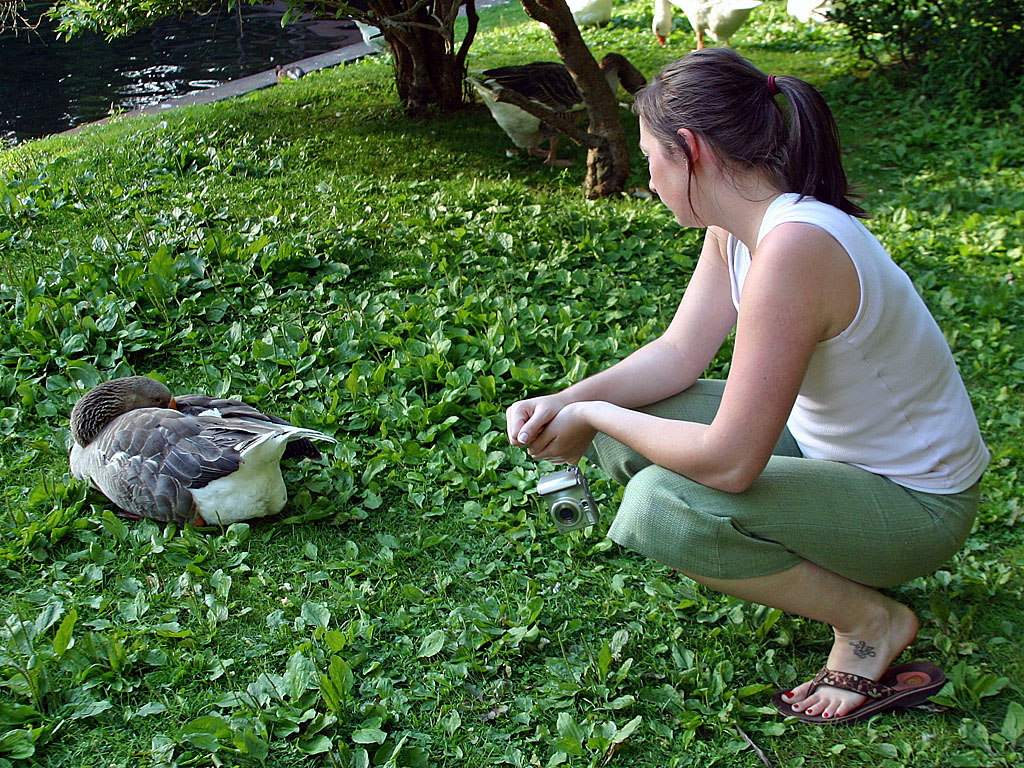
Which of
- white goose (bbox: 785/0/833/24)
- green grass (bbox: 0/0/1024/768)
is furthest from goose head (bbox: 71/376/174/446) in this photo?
white goose (bbox: 785/0/833/24)

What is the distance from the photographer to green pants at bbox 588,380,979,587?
2.09m

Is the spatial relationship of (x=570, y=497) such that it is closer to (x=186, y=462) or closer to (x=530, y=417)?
(x=530, y=417)

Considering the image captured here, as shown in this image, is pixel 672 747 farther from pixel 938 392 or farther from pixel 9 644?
pixel 9 644

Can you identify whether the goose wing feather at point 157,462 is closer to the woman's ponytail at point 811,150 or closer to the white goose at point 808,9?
the woman's ponytail at point 811,150

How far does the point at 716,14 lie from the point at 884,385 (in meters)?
7.50

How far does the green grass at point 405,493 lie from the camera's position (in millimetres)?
2295

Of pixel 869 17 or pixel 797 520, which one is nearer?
pixel 797 520

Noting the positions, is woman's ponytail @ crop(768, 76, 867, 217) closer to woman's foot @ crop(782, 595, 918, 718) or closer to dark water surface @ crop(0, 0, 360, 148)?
woman's foot @ crop(782, 595, 918, 718)

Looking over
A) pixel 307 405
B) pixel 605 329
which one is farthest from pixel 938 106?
pixel 307 405

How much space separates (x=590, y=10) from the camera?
1079 cm

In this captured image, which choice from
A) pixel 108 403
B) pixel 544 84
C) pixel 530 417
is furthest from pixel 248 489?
pixel 544 84

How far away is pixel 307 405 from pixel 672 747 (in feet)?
6.72

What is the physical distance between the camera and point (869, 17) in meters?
7.57

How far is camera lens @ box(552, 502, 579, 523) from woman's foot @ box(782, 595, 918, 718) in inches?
28.2
